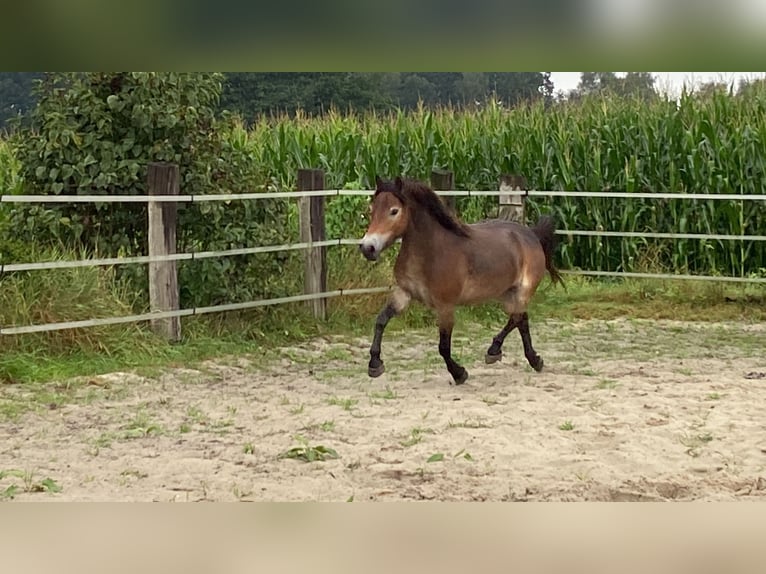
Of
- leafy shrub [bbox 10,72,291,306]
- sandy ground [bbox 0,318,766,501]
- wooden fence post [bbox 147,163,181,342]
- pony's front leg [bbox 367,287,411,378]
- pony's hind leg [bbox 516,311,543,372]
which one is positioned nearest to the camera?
sandy ground [bbox 0,318,766,501]

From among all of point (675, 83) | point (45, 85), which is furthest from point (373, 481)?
point (675, 83)

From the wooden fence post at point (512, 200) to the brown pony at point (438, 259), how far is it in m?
1.72

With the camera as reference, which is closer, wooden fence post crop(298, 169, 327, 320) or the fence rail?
the fence rail

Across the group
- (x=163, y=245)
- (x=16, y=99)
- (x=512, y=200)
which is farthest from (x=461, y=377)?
(x=16, y=99)

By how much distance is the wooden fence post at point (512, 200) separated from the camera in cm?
484

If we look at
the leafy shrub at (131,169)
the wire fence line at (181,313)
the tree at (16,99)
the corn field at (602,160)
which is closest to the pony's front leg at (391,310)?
the wire fence line at (181,313)

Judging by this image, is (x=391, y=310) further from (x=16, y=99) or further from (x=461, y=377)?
(x=16, y=99)

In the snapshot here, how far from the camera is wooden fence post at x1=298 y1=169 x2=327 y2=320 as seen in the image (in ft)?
13.5

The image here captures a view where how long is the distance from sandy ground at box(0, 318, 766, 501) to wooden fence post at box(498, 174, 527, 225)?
1.26 metres

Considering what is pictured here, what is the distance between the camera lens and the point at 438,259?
2916 mm

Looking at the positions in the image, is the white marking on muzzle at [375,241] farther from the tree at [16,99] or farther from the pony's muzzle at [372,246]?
the tree at [16,99]

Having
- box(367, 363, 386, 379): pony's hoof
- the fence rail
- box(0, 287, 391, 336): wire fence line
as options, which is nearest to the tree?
the fence rail

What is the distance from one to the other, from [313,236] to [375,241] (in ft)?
4.89

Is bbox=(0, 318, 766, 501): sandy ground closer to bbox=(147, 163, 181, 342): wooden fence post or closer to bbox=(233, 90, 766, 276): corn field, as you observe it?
bbox=(147, 163, 181, 342): wooden fence post
